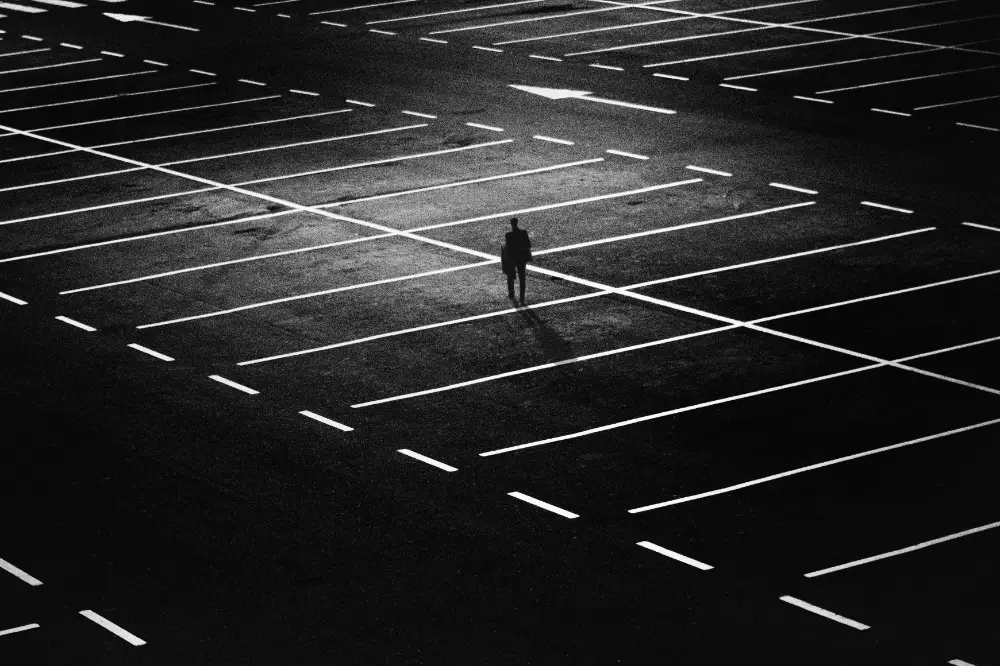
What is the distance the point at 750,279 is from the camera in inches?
792

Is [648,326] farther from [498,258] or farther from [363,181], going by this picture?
[363,181]

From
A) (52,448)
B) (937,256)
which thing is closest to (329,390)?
(52,448)

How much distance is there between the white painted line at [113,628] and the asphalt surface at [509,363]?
2 centimetres

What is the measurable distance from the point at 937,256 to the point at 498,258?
5.70 m

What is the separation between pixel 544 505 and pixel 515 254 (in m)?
6.24

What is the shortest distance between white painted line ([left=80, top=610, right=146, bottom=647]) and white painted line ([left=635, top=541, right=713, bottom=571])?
4.01m

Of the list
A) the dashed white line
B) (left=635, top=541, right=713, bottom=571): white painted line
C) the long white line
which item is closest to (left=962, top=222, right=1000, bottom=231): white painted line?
(left=635, top=541, right=713, bottom=571): white painted line

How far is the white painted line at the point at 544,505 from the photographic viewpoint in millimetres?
13719

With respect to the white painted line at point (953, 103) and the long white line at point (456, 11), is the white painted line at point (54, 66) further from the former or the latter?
the white painted line at point (953, 103)

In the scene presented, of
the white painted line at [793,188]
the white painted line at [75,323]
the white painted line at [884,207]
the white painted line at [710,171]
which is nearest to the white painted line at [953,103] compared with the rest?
the white painted line at [710,171]

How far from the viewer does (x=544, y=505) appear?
13930 millimetres

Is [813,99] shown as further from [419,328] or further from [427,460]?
[427,460]

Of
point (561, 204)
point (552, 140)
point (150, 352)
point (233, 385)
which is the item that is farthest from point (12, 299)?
point (552, 140)

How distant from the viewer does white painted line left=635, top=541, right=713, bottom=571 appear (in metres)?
12.6
